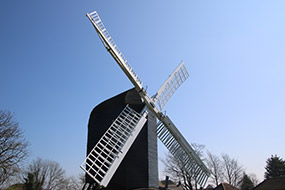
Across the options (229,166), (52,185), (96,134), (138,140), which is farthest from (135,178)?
(52,185)

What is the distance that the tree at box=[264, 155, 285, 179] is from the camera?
30422 mm

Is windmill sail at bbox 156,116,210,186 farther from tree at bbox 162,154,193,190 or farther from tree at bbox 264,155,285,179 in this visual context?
tree at bbox 264,155,285,179

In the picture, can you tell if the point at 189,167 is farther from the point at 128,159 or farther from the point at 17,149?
the point at 17,149

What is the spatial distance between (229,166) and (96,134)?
1050 inches

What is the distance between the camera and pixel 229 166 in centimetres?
3222

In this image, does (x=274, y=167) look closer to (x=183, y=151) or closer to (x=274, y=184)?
(x=274, y=184)

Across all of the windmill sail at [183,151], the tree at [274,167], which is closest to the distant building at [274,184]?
the windmill sail at [183,151]

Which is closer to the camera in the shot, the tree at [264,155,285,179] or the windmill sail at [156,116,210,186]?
the windmill sail at [156,116,210,186]

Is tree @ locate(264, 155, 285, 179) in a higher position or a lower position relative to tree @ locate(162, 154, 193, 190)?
higher

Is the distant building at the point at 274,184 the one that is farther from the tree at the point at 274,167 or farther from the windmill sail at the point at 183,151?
the tree at the point at 274,167

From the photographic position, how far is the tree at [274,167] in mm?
30422

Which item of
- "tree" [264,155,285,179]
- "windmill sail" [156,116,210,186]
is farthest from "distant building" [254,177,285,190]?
"tree" [264,155,285,179]

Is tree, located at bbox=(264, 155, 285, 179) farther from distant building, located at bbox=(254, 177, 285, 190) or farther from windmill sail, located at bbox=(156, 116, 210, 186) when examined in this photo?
windmill sail, located at bbox=(156, 116, 210, 186)

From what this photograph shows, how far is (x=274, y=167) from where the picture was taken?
102ft
